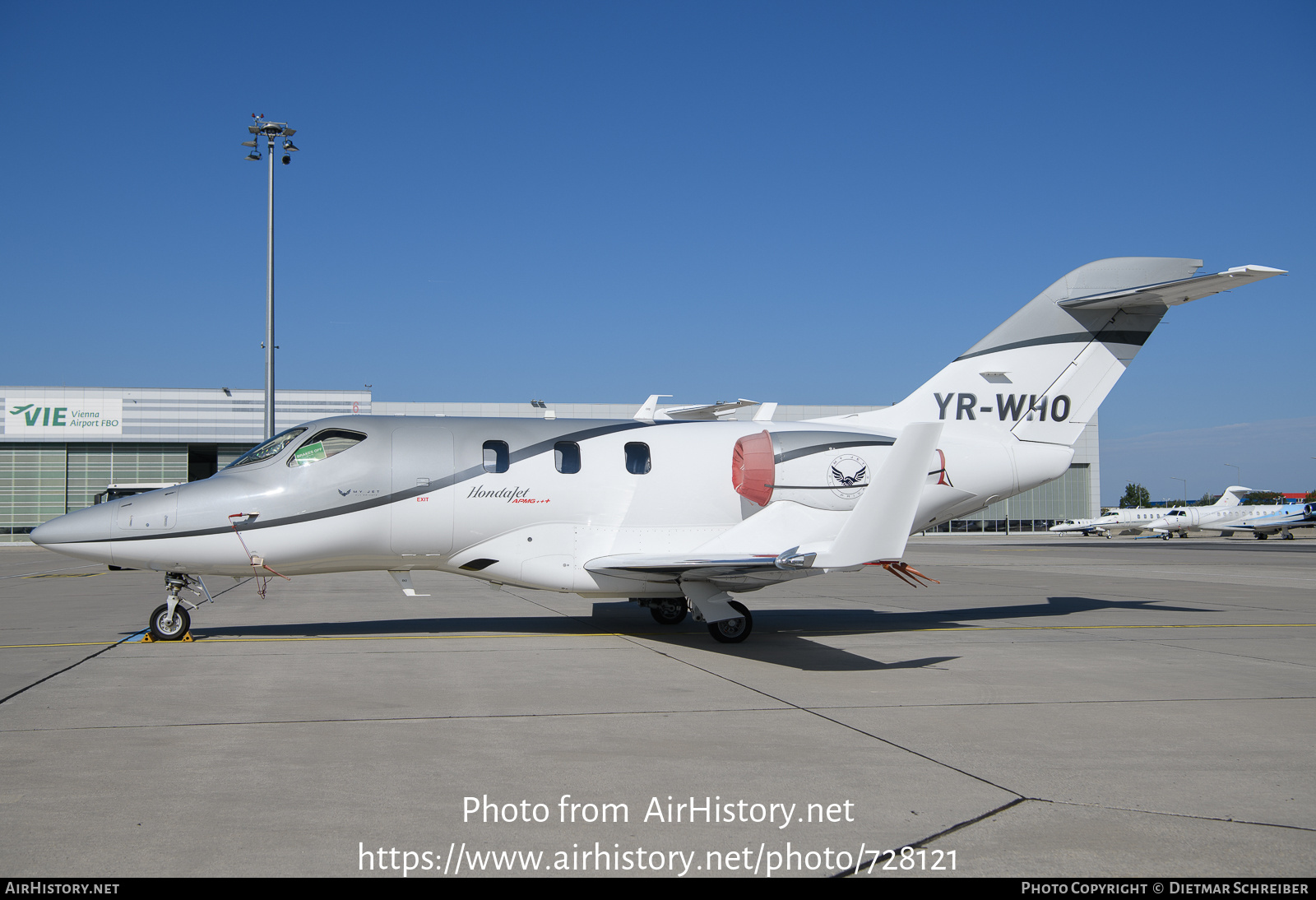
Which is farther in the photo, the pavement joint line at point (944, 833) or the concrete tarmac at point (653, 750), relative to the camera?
the concrete tarmac at point (653, 750)

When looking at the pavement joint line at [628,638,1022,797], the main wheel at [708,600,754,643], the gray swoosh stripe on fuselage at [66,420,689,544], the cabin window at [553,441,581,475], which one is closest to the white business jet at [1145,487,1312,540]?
the main wheel at [708,600,754,643]

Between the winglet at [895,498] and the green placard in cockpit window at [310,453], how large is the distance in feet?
22.6

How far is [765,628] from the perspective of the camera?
1378 centimetres

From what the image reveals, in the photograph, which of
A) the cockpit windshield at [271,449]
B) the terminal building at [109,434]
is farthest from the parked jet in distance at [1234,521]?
the cockpit windshield at [271,449]

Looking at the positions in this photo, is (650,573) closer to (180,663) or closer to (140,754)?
(180,663)

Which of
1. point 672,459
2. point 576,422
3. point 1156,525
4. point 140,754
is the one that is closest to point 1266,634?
point 672,459

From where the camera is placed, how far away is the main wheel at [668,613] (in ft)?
45.9

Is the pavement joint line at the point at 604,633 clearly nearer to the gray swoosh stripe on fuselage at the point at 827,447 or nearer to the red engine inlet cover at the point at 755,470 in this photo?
the red engine inlet cover at the point at 755,470

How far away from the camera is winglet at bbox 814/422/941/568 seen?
28.9 ft

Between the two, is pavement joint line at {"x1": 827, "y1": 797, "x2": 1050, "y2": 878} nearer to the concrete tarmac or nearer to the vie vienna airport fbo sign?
the concrete tarmac

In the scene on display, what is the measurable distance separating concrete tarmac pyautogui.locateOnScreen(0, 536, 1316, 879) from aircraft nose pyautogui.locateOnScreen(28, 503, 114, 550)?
130 centimetres

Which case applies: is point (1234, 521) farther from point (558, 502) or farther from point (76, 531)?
point (76, 531)

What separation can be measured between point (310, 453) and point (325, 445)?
21cm

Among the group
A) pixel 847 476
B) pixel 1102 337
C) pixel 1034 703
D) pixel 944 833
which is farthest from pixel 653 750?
pixel 1102 337
